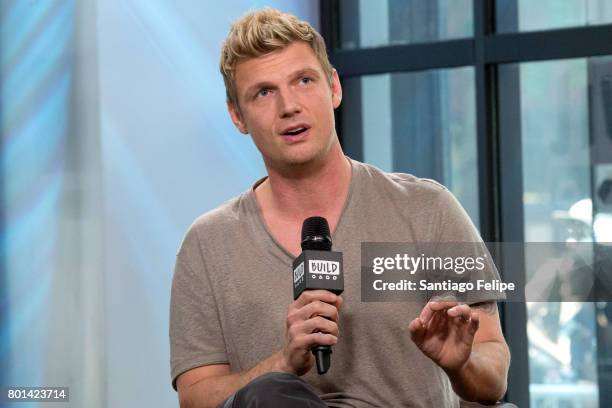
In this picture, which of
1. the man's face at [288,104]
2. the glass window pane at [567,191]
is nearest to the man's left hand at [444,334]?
the man's face at [288,104]

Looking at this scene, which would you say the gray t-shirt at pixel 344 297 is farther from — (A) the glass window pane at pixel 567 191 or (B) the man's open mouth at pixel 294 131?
(A) the glass window pane at pixel 567 191

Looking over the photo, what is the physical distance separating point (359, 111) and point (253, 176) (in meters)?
0.77

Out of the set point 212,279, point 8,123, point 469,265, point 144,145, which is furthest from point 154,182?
point 469,265

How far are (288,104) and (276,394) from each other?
60 centimetres

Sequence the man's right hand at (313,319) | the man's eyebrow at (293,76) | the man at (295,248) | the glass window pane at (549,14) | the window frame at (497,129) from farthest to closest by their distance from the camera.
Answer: the window frame at (497,129)
the glass window pane at (549,14)
the man's eyebrow at (293,76)
the man at (295,248)
the man's right hand at (313,319)

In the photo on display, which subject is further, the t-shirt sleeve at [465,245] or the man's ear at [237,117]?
the man's ear at [237,117]

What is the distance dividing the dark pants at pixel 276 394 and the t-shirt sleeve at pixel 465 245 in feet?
1.36

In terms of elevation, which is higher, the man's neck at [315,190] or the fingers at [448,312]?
the man's neck at [315,190]

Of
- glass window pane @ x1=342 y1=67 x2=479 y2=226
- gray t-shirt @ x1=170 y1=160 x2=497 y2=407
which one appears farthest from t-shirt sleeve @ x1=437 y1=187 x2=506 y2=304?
glass window pane @ x1=342 y1=67 x2=479 y2=226

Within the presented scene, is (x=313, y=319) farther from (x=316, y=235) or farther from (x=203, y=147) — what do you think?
(x=203, y=147)

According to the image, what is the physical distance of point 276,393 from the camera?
1608 millimetres

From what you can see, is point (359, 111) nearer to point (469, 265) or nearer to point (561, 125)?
point (561, 125)

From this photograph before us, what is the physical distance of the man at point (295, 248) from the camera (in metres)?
1.92

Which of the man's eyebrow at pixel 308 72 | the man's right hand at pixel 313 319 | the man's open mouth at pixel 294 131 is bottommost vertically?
the man's right hand at pixel 313 319
